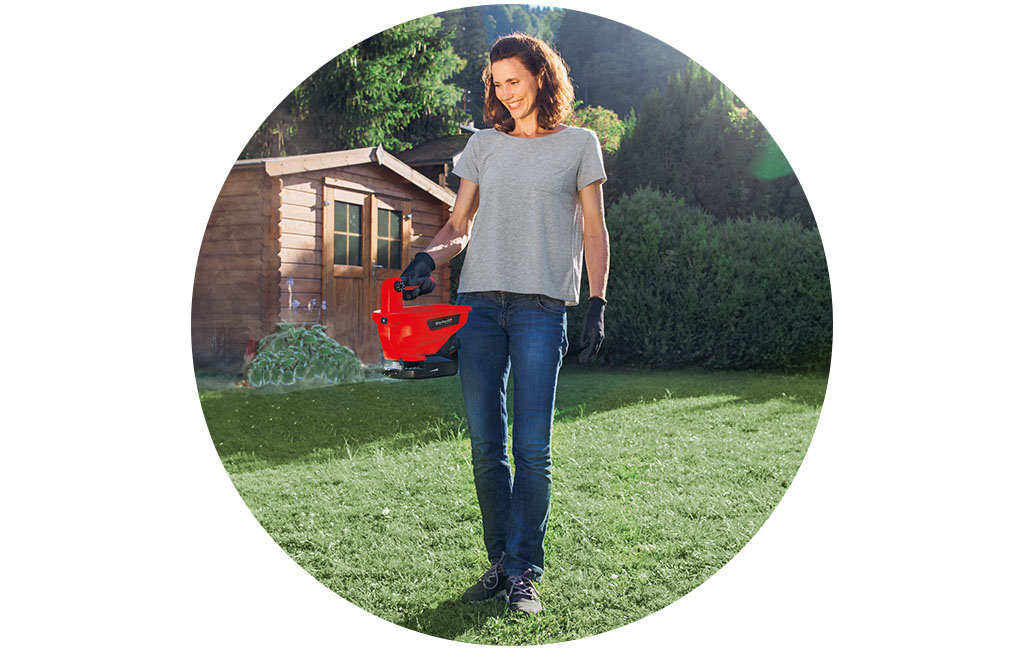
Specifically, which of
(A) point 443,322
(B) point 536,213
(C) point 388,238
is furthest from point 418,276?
(C) point 388,238

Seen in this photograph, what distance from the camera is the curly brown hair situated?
2410 mm

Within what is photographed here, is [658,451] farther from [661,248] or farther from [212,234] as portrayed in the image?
[212,234]

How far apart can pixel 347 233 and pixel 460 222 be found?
80 cm

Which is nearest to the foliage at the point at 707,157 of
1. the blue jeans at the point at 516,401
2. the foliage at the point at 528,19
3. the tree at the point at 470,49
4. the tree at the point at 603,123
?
the tree at the point at 603,123

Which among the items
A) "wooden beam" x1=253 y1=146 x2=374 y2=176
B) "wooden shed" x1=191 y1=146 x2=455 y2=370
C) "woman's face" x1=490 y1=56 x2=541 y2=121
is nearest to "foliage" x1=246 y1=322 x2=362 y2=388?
"wooden shed" x1=191 y1=146 x2=455 y2=370

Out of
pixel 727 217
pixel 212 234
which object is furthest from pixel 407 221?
pixel 727 217

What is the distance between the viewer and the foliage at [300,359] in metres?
3.22

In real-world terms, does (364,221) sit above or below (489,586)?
above

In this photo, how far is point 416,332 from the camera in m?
2.42

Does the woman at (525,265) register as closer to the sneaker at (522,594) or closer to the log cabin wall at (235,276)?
the sneaker at (522,594)

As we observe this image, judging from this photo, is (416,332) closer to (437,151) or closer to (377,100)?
(437,151)

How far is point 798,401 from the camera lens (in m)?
3.68

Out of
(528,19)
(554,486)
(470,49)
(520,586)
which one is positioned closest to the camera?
(520,586)

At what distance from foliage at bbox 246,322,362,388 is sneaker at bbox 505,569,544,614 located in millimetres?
1176
